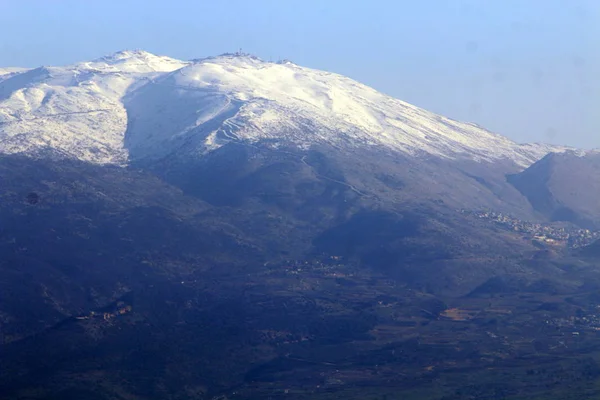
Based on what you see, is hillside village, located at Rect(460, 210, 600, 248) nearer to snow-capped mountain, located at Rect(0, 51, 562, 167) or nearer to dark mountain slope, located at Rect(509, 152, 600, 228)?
dark mountain slope, located at Rect(509, 152, 600, 228)

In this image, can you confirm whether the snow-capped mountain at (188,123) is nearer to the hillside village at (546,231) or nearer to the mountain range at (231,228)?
the mountain range at (231,228)

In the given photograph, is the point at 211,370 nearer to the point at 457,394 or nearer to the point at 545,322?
the point at 457,394

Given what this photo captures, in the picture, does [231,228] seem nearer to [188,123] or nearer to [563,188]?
[188,123]

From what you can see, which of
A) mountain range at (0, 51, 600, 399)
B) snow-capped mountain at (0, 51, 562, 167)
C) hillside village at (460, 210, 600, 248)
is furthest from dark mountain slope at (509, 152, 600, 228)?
snow-capped mountain at (0, 51, 562, 167)

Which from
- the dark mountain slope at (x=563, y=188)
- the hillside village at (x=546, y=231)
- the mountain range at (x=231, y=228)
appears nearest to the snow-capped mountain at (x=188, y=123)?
the mountain range at (x=231, y=228)

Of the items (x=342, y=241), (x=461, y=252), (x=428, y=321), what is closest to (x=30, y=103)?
(x=342, y=241)

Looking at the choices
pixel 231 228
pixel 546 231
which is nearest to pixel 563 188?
pixel 546 231
